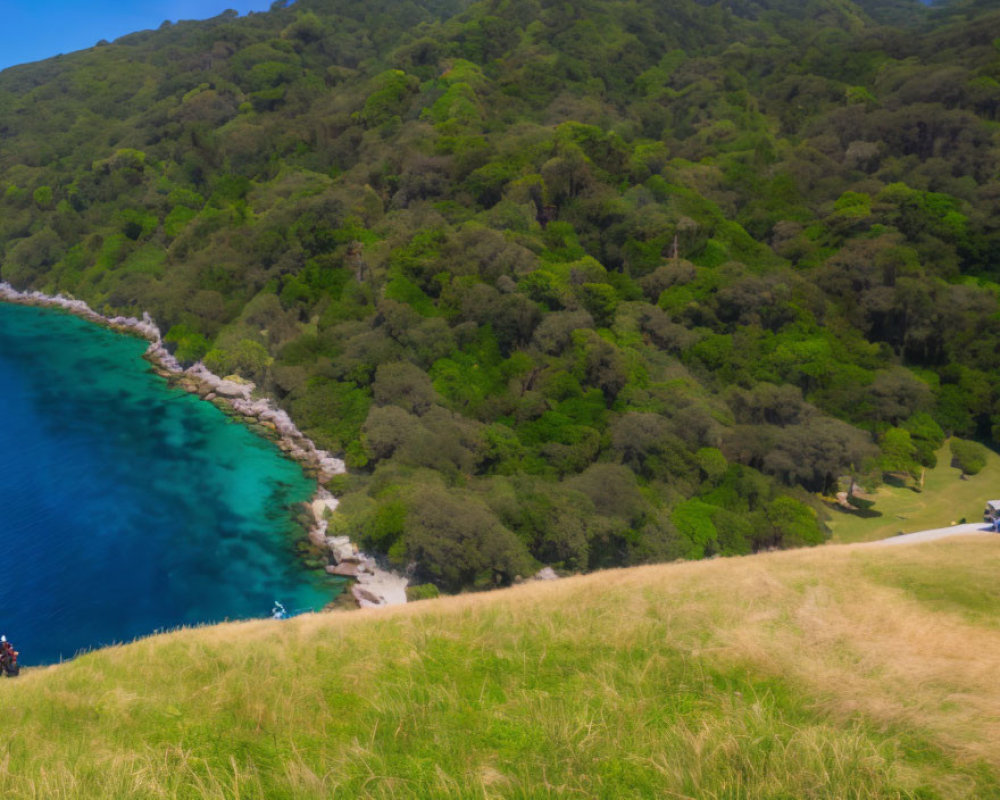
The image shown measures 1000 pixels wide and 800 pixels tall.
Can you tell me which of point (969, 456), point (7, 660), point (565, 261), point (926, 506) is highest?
point (565, 261)

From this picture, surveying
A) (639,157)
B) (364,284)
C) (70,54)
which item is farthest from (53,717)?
(70,54)

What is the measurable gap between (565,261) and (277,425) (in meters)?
24.0

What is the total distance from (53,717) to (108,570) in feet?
77.7

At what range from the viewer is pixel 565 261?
155 ft

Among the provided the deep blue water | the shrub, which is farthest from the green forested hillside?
the deep blue water

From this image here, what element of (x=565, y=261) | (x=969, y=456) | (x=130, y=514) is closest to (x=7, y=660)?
(x=130, y=514)

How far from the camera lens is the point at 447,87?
238 ft

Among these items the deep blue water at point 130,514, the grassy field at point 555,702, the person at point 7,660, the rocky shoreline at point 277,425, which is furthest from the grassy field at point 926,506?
the person at point 7,660

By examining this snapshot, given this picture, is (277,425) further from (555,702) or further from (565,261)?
(555,702)

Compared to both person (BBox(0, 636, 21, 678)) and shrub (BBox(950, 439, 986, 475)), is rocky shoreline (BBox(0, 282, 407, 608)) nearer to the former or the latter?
person (BBox(0, 636, 21, 678))

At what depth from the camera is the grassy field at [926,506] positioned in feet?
97.4

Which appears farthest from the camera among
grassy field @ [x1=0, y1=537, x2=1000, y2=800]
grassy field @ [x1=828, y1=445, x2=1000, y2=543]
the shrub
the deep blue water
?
the shrub

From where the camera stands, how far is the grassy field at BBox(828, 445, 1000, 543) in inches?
1169

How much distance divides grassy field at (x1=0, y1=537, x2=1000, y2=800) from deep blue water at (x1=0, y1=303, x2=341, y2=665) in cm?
1700
